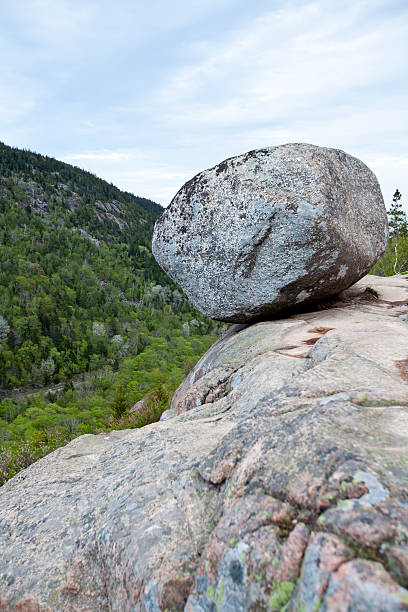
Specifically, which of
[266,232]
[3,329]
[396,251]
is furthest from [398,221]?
[3,329]

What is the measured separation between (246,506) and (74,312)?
85.7 metres

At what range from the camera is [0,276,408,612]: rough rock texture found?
1.98 meters

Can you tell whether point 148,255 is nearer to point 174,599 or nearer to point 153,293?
point 153,293

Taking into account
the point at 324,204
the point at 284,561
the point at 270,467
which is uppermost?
the point at 324,204

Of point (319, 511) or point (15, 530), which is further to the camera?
point (15, 530)

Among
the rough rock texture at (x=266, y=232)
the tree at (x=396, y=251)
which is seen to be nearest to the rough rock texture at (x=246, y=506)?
the rough rock texture at (x=266, y=232)

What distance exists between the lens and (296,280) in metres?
7.98

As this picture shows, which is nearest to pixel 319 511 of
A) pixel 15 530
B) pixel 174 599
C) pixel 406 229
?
pixel 174 599

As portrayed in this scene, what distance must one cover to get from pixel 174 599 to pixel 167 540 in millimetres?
416

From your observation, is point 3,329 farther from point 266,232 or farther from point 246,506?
point 246,506


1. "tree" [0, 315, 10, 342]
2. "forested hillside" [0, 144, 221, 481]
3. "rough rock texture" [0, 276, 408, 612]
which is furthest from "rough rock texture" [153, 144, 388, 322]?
"tree" [0, 315, 10, 342]

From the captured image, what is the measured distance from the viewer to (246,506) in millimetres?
2564

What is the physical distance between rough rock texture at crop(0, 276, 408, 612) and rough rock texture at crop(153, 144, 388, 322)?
107 inches

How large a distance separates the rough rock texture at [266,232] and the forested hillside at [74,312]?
833 cm
